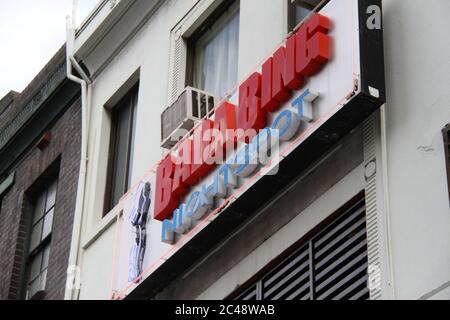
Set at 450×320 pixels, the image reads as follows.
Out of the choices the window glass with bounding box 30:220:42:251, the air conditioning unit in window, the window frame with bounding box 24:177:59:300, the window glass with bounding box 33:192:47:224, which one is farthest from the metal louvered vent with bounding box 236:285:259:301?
the window glass with bounding box 33:192:47:224

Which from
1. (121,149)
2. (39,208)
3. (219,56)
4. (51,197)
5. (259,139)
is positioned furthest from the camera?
(39,208)

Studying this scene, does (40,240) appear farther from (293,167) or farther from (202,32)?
(293,167)

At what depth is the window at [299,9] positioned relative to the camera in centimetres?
1316

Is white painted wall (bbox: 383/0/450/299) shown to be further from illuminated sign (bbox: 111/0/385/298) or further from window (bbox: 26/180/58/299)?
window (bbox: 26/180/58/299)

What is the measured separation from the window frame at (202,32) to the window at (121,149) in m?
1.49

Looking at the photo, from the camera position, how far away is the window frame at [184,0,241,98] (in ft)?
49.2

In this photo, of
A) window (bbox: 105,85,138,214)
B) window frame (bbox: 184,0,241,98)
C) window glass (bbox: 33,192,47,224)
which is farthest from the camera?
window glass (bbox: 33,192,47,224)

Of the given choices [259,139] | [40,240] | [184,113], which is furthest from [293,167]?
[40,240]

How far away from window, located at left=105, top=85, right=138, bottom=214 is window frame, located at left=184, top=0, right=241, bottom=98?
1495mm

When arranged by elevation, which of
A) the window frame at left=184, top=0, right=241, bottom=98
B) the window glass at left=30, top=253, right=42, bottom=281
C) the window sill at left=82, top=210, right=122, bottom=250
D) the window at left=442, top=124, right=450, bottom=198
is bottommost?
the window at left=442, top=124, right=450, bottom=198

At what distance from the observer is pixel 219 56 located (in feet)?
49.0

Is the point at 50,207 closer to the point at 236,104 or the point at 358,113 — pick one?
the point at 236,104

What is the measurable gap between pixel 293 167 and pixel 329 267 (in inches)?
43.1

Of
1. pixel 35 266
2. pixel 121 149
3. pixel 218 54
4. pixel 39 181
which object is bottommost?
pixel 35 266
